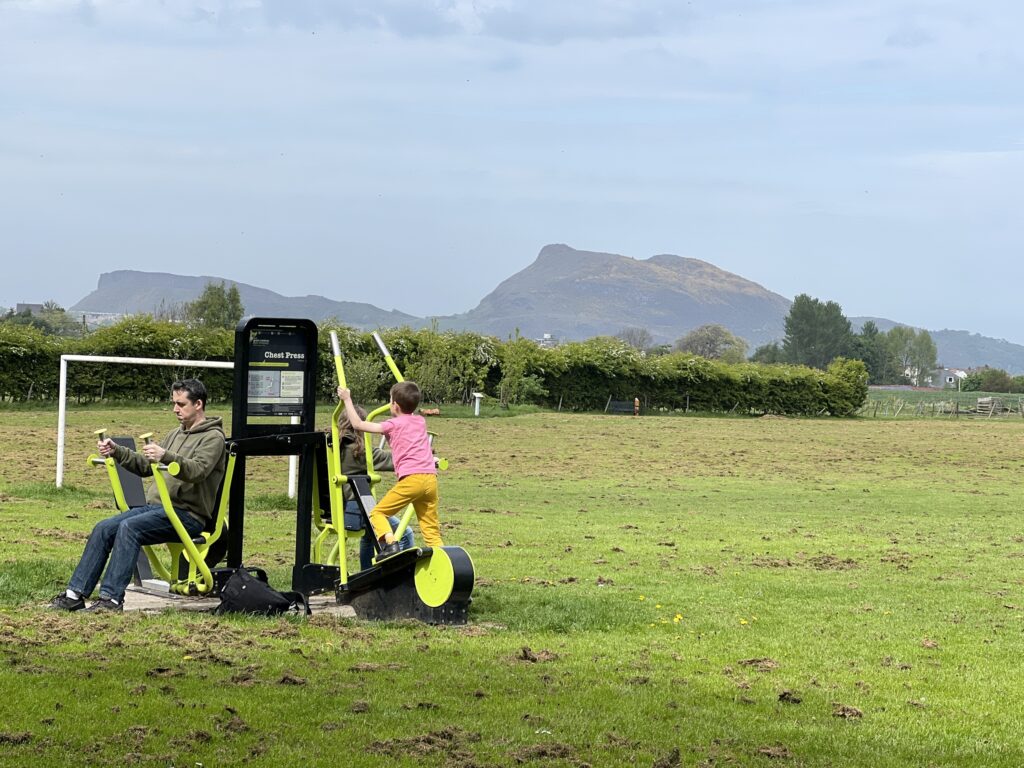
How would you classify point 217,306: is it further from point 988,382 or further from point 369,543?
point 369,543

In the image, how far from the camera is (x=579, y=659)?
8.54m

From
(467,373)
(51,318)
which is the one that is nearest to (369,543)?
(467,373)

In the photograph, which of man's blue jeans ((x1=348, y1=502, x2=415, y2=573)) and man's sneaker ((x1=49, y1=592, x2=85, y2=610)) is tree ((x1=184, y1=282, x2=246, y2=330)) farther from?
man's sneaker ((x1=49, y1=592, x2=85, y2=610))

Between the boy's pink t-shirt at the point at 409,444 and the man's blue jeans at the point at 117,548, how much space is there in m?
1.84

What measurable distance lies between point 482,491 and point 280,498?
5036 mm

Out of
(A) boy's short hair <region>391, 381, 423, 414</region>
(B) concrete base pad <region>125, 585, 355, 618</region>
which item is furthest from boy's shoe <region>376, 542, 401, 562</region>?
(A) boy's short hair <region>391, 381, 423, 414</region>

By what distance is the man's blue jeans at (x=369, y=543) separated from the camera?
10.7 meters

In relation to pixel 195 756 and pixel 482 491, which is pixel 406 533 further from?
pixel 482 491

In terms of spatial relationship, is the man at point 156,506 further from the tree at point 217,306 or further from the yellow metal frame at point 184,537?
the tree at point 217,306

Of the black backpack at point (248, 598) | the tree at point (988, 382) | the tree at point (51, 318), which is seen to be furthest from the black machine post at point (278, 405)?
the tree at point (988, 382)

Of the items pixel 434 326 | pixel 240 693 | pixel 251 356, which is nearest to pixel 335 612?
pixel 251 356

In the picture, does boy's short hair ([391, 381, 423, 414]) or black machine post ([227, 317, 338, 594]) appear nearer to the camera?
boy's short hair ([391, 381, 423, 414])

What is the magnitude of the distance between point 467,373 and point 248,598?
48.4 meters

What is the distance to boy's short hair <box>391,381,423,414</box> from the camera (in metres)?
9.48
